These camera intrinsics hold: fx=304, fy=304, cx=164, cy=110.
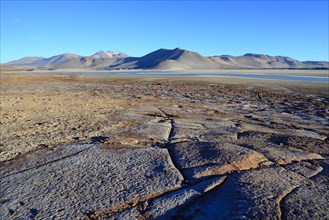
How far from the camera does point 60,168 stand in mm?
3320

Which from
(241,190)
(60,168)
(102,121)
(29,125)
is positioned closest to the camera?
(241,190)

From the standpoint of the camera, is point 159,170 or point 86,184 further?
point 159,170

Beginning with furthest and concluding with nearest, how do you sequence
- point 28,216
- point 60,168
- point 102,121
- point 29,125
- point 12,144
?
1. point 102,121
2. point 29,125
3. point 12,144
4. point 60,168
5. point 28,216

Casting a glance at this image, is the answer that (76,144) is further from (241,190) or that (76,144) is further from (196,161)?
(241,190)

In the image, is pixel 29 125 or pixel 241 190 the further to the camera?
pixel 29 125

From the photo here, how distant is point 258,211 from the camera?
7.83 feet

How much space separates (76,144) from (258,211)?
2.68 metres

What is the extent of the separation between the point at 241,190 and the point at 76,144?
2403mm

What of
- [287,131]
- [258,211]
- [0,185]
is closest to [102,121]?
[0,185]

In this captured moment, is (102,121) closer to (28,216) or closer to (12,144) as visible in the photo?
(12,144)

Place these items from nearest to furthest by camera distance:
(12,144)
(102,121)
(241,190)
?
1. (241,190)
2. (12,144)
3. (102,121)

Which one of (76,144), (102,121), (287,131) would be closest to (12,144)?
(76,144)

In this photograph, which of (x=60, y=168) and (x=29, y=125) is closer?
(x=60, y=168)

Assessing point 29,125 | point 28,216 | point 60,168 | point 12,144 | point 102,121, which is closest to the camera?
point 28,216
